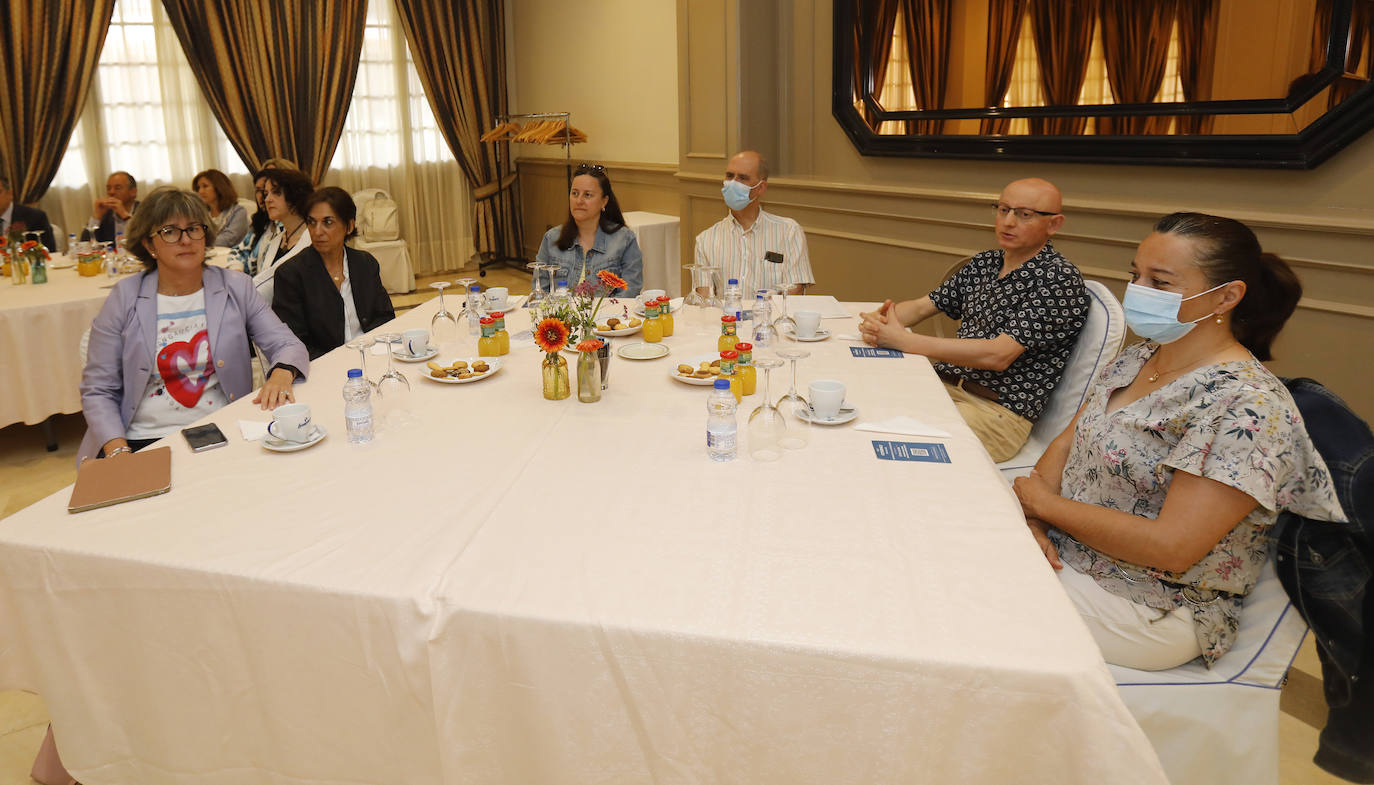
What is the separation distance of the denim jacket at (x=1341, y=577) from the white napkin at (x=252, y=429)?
2124mm

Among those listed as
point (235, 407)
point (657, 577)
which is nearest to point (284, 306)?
point (235, 407)

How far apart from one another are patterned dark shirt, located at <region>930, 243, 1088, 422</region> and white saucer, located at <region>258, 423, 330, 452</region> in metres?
1.93

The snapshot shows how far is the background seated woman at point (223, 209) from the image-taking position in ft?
18.9

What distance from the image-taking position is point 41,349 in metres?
3.93

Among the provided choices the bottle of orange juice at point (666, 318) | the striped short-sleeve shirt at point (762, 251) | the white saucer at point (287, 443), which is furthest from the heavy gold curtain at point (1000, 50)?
the white saucer at point (287, 443)

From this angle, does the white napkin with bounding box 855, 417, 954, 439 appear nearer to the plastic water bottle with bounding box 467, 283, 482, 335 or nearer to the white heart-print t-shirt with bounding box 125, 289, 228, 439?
the plastic water bottle with bounding box 467, 283, 482, 335

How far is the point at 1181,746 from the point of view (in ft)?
5.22

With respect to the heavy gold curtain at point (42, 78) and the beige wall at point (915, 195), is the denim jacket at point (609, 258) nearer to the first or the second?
the beige wall at point (915, 195)

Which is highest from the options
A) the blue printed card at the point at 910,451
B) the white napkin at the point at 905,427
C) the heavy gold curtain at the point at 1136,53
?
the heavy gold curtain at the point at 1136,53

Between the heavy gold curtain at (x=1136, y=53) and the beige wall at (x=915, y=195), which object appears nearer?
the beige wall at (x=915, y=195)

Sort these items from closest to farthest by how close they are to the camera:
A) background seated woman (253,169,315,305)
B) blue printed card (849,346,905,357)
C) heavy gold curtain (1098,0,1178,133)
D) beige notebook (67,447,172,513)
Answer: beige notebook (67,447,172,513) → blue printed card (849,346,905,357) → heavy gold curtain (1098,0,1178,133) → background seated woman (253,169,315,305)

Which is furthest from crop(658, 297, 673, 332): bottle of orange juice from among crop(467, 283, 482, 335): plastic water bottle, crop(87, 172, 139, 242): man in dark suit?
crop(87, 172, 139, 242): man in dark suit

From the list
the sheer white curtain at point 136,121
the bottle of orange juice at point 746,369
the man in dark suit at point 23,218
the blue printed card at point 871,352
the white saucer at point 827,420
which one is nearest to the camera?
the white saucer at point 827,420

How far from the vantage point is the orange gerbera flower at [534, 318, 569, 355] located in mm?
2035
